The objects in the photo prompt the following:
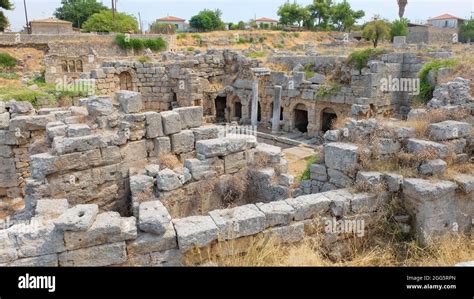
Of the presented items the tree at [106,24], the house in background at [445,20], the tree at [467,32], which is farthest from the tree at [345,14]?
the tree at [106,24]

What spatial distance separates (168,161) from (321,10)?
56.9 metres

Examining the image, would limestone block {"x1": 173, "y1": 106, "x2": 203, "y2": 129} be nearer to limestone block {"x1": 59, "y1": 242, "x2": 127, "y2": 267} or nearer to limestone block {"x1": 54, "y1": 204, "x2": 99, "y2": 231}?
limestone block {"x1": 54, "y1": 204, "x2": 99, "y2": 231}

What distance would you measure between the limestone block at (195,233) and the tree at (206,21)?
56567 millimetres

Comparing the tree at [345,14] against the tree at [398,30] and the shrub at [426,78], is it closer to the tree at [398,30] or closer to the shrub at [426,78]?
the tree at [398,30]

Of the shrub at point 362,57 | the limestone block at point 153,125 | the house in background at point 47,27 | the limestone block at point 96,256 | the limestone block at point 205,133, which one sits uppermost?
the house in background at point 47,27

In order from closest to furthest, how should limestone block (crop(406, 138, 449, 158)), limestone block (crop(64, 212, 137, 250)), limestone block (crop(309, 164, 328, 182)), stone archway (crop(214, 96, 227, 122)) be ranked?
1. limestone block (crop(64, 212, 137, 250))
2. limestone block (crop(406, 138, 449, 158))
3. limestone block (crop(309, 164, 328, 182))
4. stone archway (crop(214, 96, 227, 122))

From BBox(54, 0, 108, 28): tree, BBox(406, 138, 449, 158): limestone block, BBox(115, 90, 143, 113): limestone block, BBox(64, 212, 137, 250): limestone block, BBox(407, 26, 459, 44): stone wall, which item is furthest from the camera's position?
BBox(54, 0, 108, 28): tree

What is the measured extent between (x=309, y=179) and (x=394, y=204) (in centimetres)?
195

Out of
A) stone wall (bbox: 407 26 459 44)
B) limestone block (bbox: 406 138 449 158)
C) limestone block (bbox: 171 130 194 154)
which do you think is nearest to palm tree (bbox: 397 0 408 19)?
stone wall (bbox: 407 26 459 44)

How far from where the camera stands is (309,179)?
25.3ft

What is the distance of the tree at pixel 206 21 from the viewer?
5775cm

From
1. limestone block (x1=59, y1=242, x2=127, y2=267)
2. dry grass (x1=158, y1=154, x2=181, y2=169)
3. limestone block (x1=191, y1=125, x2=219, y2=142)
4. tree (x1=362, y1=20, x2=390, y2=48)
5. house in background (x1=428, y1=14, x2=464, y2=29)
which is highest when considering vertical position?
house in background (x1=428, y1=14, x2=464, y2=29)

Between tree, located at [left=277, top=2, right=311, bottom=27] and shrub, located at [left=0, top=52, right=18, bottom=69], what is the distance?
139 ft

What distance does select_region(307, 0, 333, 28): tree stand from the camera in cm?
5822
